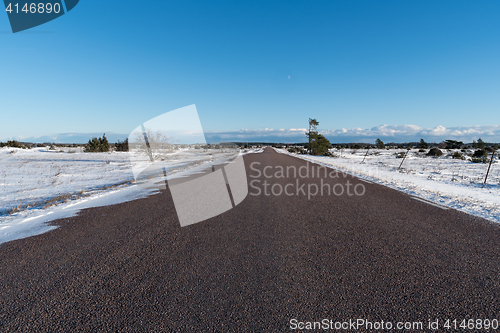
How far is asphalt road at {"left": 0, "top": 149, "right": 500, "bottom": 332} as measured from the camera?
7.33 feet

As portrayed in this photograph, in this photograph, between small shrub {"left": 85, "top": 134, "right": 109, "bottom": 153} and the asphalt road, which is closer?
the asphalt road

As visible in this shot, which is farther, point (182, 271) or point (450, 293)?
point (182, 271)

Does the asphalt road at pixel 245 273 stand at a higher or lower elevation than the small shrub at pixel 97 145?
lower

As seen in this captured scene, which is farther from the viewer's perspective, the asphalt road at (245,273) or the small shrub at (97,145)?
the small shrub at (97,145)

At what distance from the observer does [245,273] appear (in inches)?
117

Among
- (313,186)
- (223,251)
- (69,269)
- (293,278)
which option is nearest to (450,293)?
(293,278)

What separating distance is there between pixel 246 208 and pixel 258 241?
7.19 ft

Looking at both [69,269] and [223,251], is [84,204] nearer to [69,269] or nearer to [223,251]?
[69,269]

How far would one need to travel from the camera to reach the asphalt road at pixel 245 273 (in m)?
2.23

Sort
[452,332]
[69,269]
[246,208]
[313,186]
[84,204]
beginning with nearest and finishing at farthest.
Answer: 1. [452,332]
2. [69,269]
3. [246,208]
4. [84,204]
5. [313,186]

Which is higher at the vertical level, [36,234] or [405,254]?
[36,234]

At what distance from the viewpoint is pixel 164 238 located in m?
4.16

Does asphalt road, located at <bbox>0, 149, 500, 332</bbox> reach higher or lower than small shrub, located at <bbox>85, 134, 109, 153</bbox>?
lower

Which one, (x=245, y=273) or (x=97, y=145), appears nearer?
(x=245, y=273)
